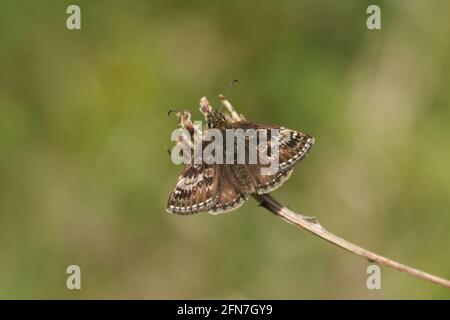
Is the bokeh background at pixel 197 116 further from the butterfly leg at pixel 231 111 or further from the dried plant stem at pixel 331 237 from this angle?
the dried plant stem at pixel 331 237

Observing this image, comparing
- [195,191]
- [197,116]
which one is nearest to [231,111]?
[195,191]

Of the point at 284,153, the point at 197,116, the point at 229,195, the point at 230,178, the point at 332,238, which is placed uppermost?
the point at 197,116

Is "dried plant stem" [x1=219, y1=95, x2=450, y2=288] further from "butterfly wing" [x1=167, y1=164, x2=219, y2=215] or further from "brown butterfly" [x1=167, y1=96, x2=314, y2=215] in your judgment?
"butterfly wing" [x1=167, y1=164, x2=219, y2=215]

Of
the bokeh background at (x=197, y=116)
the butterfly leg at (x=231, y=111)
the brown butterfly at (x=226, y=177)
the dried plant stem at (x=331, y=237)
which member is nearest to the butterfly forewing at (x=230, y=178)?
the brown butterfly at (x=226, y=177)

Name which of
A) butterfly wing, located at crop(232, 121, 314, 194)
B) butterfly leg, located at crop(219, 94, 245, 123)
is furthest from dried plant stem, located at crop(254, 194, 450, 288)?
butterfly leg, located at crop(219, 94, 245, 123)

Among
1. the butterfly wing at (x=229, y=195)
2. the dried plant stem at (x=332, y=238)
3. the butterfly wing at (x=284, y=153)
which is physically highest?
the butterfly wing at (x=284, y=153)

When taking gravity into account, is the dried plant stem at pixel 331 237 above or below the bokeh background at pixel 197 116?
below

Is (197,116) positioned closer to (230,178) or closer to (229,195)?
(230,178)
